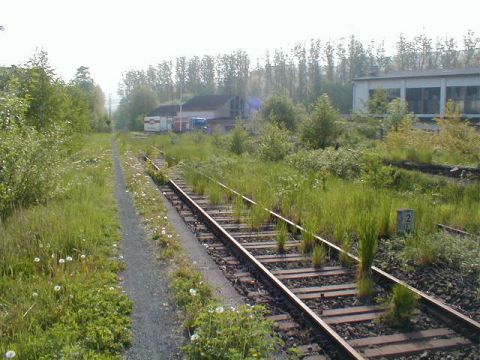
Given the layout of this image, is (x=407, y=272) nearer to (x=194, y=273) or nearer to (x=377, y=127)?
(x=194, y=273)

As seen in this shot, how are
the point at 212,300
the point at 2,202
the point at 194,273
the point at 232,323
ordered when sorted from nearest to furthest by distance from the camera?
the point at 232,323 → the point at 212,300 → the point at 194,273 → the point at 2,202

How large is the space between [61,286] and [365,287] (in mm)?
3784

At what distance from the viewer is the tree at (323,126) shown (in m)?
25.9

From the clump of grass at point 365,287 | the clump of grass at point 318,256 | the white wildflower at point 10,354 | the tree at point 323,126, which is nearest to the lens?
the white wildflower at point 10,354

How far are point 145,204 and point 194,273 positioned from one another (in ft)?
21.7

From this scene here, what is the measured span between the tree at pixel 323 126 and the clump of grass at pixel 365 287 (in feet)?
63.4

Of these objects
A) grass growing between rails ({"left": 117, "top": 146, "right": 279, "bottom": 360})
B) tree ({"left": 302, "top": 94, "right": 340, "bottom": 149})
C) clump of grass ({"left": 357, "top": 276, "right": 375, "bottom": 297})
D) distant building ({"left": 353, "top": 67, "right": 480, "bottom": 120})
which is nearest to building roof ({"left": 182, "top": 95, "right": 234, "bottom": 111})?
distant building ({"left": 353, "top": 67, "right": 480, "bottom": 120})

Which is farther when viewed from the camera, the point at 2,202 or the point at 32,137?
the point at 32,137

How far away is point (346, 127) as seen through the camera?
28203mm

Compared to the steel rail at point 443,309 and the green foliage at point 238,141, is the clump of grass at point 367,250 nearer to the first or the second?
the steel rail at point 443,309

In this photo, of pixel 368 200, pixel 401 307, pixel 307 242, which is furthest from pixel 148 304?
pixel 368 200

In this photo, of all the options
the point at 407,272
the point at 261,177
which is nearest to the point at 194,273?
the point at 407,272

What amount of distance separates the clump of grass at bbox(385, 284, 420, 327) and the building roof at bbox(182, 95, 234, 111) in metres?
89.1

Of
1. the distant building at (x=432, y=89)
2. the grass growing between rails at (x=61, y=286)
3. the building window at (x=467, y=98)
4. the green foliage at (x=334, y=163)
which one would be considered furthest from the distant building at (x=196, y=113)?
the grass growing between rails at (x=61, y=286)
